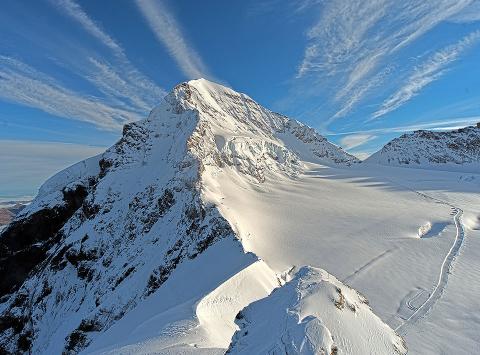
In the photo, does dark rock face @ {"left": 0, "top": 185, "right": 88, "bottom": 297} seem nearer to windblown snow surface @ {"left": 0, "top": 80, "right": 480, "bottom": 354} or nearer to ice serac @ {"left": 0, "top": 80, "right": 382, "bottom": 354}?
ice serac @ {"left": 0, "top": 80, "right": 382, "bottom": 354}

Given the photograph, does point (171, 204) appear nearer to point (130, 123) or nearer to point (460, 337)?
point (130, 123)

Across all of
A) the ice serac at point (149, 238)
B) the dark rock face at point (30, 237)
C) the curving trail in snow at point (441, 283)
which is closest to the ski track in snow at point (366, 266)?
the curving trail in snow at point (441, 283)

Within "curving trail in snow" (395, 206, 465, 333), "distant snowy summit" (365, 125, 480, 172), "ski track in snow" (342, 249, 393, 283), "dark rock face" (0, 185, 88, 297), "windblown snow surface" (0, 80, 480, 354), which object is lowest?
"distant snowy summit" (365, 125, 480, 172)

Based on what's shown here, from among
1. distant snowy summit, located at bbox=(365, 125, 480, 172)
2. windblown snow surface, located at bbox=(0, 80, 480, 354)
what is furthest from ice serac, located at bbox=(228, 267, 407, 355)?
distant snowy summit, located at bbox=(365, 125, 480, 172)

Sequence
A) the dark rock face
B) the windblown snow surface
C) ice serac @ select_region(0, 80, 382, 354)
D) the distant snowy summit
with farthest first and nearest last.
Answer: the distant snowy summit → the dark rock face → ice serac @ select_region(0, 80, 382, 354) → the windblown snow surface

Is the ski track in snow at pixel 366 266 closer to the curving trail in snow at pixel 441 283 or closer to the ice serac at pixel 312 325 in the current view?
the curving trail in snow at pixel 441 283

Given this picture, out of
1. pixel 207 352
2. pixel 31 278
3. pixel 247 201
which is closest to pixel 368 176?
pixel 247 201
